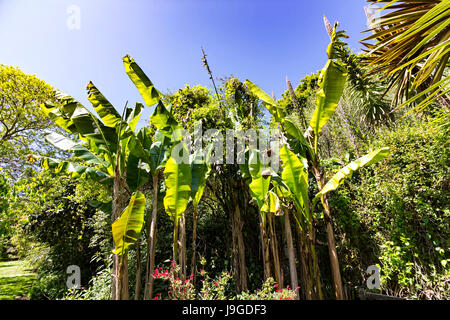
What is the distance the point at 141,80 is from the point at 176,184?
171 centimetres

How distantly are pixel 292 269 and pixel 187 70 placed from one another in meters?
4.69

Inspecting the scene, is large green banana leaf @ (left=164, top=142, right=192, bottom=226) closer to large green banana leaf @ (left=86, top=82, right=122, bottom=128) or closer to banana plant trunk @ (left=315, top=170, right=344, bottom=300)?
large green banana leaf @ (left=86, top=82, right=122, bottom=128)

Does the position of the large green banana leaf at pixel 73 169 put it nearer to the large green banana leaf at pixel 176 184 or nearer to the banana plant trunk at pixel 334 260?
the large green banana leaf at pixel 176 184

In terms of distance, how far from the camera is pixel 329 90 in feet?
9.41

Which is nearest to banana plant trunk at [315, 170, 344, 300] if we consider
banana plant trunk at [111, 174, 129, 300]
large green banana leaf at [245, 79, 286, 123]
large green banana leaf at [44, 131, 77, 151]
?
large green banana leaf at [245, 79, 286, 123]

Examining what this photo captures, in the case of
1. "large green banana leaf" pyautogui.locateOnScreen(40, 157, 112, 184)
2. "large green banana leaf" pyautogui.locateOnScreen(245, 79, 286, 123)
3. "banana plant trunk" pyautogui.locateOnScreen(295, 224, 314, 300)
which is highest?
"large green banana leaf" pyautogui.locateOnScreen(245, 79, 286, 123)

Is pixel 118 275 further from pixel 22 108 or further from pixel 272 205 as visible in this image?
pixel 22 108

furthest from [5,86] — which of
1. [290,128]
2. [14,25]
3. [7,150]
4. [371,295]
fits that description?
[371,295]

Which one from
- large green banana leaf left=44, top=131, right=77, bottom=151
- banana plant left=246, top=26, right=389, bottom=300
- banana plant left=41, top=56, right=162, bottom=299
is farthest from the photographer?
large green banana leaf left=44, top=131, right=77, bottom=151

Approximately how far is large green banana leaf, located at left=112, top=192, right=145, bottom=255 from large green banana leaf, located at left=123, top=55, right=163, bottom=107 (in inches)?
63.4

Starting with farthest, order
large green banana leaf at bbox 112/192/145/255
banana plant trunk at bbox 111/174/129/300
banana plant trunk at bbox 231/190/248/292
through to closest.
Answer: banana plant trunk at bbox 231/190/248/292 → banana plant trunk at bbox 111/174/129/300 → large green banana leaf at bbox 112/192/145/255

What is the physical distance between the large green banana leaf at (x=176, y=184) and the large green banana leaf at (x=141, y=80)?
1084 mm

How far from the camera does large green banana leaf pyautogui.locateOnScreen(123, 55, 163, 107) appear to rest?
291 centimetres
